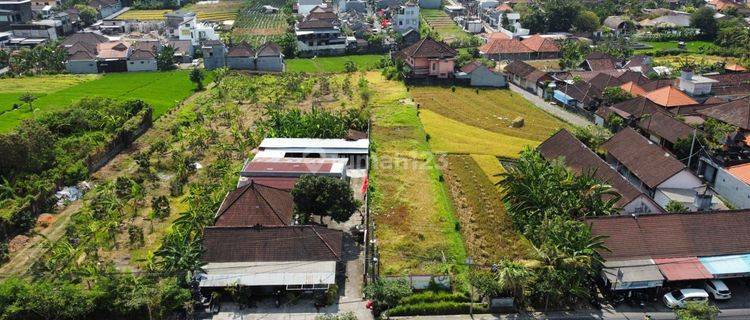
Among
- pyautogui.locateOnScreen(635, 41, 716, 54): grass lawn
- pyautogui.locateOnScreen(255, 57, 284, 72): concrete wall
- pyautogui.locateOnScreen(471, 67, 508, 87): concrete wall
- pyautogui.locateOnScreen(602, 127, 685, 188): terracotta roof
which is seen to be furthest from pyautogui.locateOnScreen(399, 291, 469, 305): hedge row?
pyautogui.locateOnScreen(635, 41, 716, 54): grass lawn

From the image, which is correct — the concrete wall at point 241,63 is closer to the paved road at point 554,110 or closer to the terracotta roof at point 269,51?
the terracotta roof at point 269,51

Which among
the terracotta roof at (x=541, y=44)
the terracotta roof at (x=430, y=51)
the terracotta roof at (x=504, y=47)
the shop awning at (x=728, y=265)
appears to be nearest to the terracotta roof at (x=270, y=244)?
the shop awning at (x=728, y=265)

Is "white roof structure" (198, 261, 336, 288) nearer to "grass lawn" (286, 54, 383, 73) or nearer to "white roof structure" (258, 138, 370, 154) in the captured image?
"white roof structure" (258, 138, 370, 154)

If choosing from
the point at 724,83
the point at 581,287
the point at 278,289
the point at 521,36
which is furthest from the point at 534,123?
the point at 521,36

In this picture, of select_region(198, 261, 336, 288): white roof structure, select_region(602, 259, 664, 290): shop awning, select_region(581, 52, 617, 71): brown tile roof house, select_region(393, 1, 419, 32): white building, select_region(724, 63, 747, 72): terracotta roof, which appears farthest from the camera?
select_region(393, 1, 419, 32): white building

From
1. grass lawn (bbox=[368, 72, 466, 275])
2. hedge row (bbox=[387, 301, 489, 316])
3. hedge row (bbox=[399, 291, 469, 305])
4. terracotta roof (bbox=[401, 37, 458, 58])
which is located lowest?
hedge row (bbox=[387, 301, 489, 316])

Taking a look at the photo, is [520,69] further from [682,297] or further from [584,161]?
[682,297]
